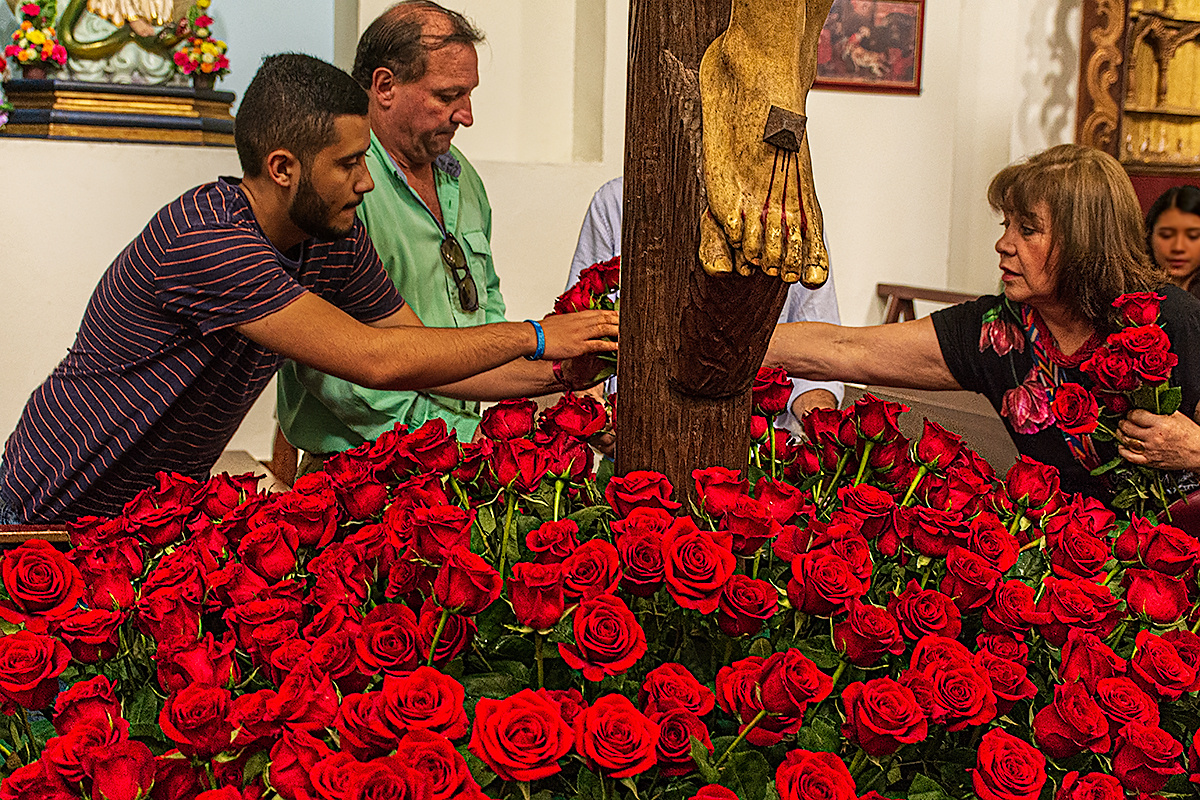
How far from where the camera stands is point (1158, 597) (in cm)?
125

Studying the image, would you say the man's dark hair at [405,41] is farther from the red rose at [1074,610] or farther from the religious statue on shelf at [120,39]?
the religious statue on shelf at [120,39]

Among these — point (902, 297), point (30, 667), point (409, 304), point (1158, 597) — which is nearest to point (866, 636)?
point (1158, 597)

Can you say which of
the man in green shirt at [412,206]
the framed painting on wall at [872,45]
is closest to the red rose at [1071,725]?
the man in green shirt at [412,206]

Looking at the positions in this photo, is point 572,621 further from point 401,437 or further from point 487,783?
point 401,437

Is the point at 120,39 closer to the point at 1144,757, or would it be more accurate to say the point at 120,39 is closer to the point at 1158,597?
the point at 1158,597

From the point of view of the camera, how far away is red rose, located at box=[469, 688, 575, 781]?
0.90m

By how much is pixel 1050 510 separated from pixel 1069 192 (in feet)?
2.98

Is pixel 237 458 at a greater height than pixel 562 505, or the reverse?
pixel 562 505

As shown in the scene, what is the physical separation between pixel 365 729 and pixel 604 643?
0.20m

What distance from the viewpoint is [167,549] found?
4.52 ft

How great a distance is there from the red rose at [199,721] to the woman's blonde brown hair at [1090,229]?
170 centimetres

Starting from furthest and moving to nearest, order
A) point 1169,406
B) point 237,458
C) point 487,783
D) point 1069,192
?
point 237,458 → point 1069,192 → point 1169,406 → point 487,783

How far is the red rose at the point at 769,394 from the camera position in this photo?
1.63 meters

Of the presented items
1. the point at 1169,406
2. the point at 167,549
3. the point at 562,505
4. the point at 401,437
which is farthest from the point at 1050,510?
the point at 167,549
